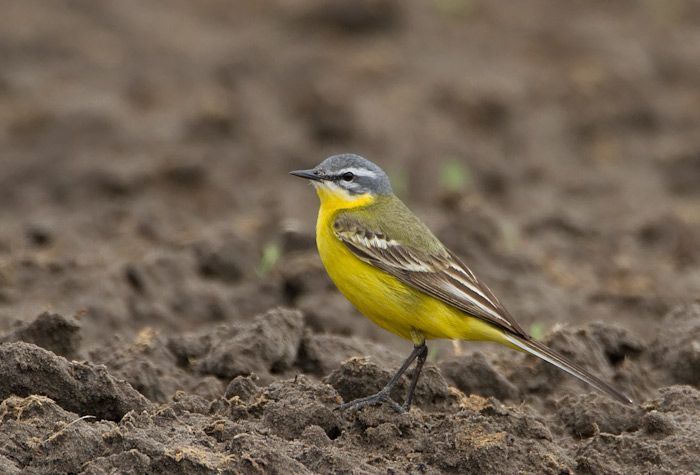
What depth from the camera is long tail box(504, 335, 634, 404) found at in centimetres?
728

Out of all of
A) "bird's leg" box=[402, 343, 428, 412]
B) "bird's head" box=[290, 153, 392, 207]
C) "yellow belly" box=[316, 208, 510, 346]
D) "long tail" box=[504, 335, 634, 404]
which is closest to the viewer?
"long tail" box=[504, 335, 634, 404]

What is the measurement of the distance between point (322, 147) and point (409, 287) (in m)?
7.76

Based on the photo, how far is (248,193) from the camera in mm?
14727

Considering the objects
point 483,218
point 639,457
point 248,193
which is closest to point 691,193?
point 483,218

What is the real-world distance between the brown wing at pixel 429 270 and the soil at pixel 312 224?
0.49 metres

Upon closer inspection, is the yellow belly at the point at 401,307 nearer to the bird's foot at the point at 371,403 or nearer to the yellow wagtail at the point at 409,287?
the yellow wagtail at the point at 409,287

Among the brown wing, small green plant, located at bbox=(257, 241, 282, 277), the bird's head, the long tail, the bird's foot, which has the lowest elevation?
small green plant, located at bbox=(257, 241, 282, 277)

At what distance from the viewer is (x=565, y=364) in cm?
750

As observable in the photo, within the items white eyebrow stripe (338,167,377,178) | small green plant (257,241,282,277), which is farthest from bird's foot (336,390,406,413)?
small green plant (257,241,282,277)

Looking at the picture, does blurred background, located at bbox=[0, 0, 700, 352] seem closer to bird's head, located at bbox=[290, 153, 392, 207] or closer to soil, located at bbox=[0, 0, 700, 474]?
soil, located at bbox=[0, 0, 700, 474]

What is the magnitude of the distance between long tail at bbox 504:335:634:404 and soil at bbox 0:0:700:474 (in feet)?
0.84

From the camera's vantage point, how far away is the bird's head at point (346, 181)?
883cm

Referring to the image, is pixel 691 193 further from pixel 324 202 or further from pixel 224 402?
pixel 224 402

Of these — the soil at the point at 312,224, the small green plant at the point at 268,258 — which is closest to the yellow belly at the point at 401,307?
the soil at the point at 312,224
